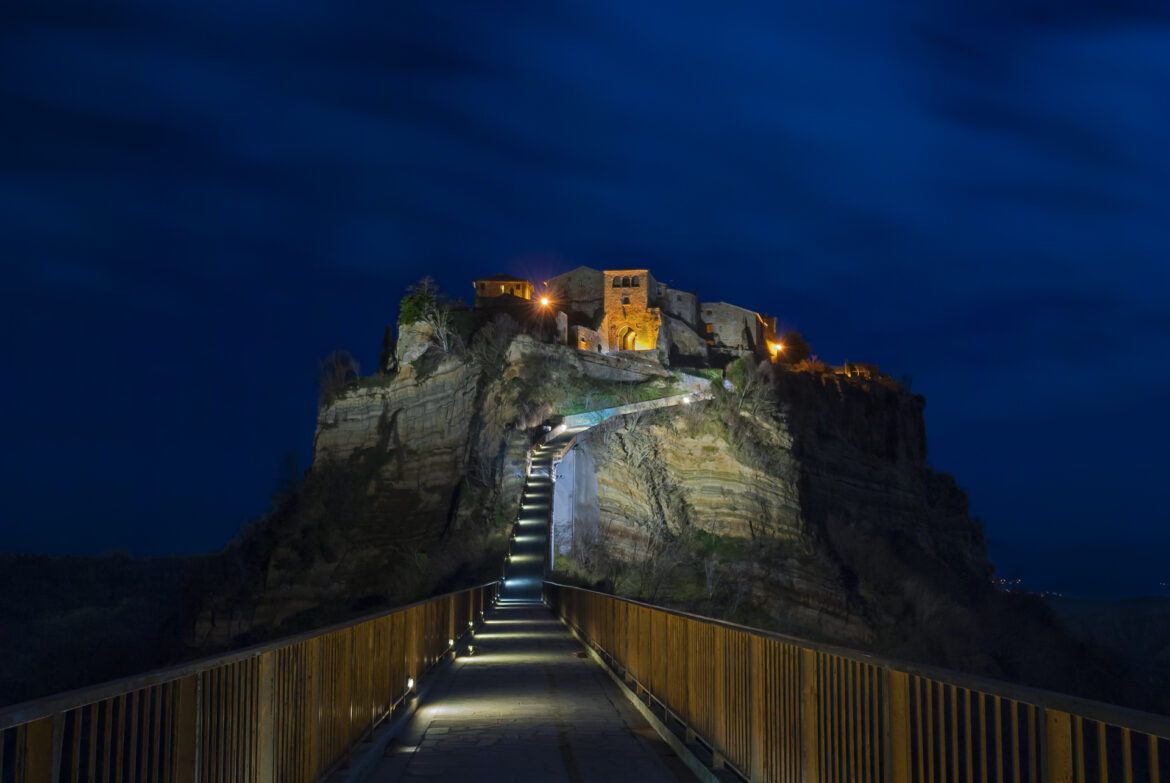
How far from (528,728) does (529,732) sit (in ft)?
0.81

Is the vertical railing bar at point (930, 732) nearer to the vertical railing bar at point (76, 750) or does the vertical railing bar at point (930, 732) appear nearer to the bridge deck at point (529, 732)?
the vertical railing bar at point (76, 750)

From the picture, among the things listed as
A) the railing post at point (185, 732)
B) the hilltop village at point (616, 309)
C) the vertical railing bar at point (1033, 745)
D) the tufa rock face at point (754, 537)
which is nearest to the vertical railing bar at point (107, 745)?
the railing post at point (185, 732)

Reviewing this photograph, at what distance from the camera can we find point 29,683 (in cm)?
8294

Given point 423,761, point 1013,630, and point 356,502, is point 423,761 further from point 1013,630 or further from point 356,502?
point 1013,630

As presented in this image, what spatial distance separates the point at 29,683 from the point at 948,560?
250 feet

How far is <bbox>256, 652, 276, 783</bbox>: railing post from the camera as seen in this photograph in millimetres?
6375

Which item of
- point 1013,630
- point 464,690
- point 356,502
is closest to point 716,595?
point 356,502

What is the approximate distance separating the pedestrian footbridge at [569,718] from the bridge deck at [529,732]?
4 centimetres

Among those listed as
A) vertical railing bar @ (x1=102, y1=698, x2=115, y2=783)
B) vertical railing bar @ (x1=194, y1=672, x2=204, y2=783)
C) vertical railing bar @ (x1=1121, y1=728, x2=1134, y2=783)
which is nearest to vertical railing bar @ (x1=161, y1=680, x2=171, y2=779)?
vertical railing bar @ (x1=194, y1=672, x2=204, y2=783)

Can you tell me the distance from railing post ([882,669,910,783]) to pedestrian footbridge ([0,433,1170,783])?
0.04 ft

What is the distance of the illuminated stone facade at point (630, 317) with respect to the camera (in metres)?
82.6

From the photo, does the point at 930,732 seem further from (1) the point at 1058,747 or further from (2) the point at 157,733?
(2) the point at 157,733

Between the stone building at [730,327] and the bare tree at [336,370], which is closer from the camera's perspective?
the bare tree at [336,370]

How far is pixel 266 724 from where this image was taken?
6453 millimetres
